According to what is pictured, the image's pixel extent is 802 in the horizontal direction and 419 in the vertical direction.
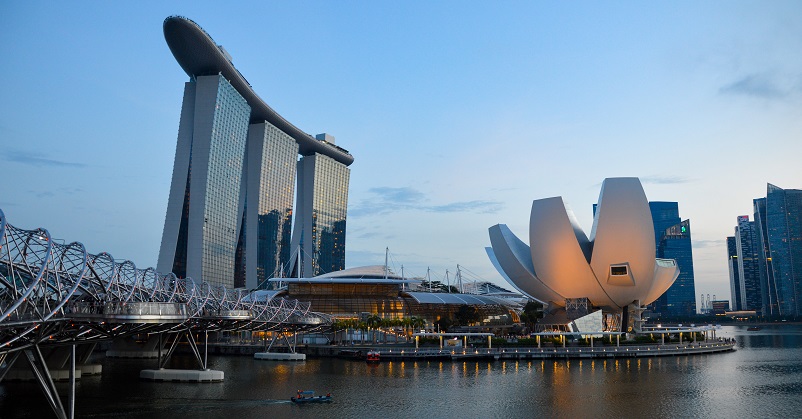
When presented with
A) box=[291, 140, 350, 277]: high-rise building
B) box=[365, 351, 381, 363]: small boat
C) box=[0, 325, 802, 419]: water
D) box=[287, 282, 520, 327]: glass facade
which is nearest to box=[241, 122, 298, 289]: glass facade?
box=[291, 140, 350, 277]: high-rise building

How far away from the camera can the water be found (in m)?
34.1

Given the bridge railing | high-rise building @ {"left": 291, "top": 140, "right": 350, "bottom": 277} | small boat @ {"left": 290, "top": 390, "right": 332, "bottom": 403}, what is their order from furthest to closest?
high-rise building @ {"left": 291, "top": 140, "right": 350, "bottom": 277} < small boat @ {"left": 290, "top": 390, "right": 332, "bottom": 403} < the bridge railing

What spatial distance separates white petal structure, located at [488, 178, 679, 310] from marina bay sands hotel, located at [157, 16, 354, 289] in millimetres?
54122

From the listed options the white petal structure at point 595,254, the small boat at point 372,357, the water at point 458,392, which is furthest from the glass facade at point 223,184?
the water at point 458,392

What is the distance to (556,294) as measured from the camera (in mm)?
84312

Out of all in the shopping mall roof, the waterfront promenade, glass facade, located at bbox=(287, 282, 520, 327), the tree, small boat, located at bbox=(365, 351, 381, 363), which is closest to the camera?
small boat, located at bbox=(365, 351, 381, 363)

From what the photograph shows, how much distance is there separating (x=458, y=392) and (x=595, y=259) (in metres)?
40.1

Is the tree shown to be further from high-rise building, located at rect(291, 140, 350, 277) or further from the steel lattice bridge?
high-rise building, located at rect(291, 140, 350, 277)

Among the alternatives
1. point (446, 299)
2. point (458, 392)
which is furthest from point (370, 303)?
point (458, 392)

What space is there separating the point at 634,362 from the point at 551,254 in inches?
821

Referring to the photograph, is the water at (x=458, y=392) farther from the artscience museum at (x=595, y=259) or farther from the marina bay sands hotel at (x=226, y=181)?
the marina bay sands hotel at (x=226, y=181)

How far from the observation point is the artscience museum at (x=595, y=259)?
72.3 m

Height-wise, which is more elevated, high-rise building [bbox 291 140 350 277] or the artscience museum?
high-rise building [bbox 291 140 350 277]

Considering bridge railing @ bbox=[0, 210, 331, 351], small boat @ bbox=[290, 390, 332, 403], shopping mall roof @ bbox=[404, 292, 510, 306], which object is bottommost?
small boat @ bbox=[290, 390, 332, 403]
